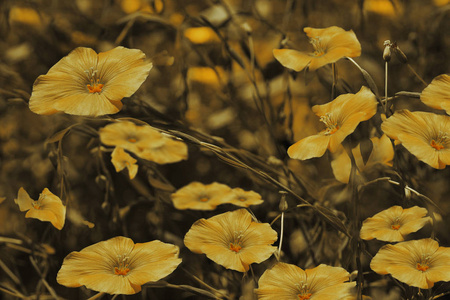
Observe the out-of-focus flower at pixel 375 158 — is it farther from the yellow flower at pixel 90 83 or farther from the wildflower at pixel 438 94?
the yellow flower at pixel 90 83

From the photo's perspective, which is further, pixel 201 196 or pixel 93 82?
pixel 201 196

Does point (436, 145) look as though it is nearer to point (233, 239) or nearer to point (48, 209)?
point (233, 239)

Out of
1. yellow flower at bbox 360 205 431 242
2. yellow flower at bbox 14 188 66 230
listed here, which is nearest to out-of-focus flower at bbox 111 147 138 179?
yellow flower at bbox 14 188 66 230

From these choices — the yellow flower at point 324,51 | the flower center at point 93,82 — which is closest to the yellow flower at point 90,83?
the flower center at point 93,82

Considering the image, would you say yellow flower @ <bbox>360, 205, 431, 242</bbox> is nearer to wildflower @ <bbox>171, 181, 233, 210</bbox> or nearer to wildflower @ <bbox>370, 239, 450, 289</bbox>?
wildflower @ <bbox>370, 239, 450, 289</bbox>

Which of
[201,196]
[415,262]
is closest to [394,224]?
[415,262]

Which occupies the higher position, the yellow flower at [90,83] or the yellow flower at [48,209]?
the yellow flower at [90,83]

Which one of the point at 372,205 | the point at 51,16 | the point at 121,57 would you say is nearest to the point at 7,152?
the point at 51,16
